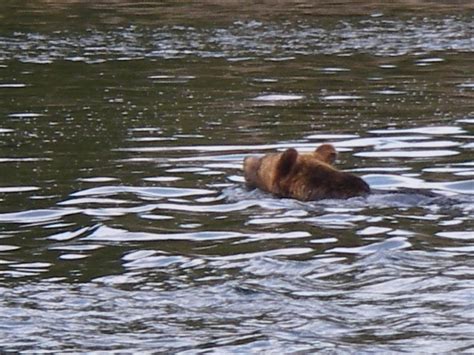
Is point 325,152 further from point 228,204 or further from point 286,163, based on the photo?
point 228,204

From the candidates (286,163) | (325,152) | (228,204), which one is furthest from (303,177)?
(228,204)

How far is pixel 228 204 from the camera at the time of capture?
11766 mm

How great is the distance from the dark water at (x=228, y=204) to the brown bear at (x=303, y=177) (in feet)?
0.46

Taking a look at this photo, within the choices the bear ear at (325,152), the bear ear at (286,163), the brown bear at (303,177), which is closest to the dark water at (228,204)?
the brown bear at (303,177)

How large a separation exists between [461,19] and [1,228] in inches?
873

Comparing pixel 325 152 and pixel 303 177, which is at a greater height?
pixel 325 152

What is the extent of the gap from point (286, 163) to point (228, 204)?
0.57 meters

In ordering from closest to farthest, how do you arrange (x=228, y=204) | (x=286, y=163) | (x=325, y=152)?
(x=228, y=204), (x=286, y=163), (x=325, y=152)

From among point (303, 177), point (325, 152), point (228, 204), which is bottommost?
point (228, 204)

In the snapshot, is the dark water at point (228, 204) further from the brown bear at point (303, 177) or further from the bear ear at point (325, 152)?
the bear ear at point (325, 152)

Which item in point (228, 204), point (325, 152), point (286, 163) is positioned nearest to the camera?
point (228, 204)

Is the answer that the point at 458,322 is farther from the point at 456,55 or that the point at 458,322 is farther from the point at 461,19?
the point at 461,19

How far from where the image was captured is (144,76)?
22.5 m

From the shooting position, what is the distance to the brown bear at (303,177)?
452 inches
